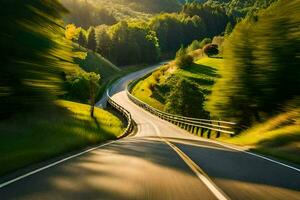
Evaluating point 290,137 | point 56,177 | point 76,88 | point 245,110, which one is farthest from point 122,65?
point 56,177

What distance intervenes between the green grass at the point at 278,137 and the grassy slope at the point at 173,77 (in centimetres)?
6326

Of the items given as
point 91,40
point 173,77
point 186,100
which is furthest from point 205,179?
point 91,40

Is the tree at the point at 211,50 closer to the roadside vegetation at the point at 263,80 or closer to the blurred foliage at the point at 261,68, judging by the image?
the blurred foliage at the point at 261,68

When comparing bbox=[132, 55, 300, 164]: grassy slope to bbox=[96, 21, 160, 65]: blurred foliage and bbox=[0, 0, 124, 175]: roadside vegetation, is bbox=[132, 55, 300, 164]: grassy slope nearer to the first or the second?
bbox=[0, 0, 124, 175]: roadside vegetation

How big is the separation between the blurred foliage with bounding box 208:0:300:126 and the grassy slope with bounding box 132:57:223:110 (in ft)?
191

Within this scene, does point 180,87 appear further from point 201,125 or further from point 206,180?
point 206,180

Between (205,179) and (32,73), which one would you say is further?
(32,73)

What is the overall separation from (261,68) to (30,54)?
16777mm

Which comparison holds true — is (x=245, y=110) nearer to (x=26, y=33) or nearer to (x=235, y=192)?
(x=26, y=33)

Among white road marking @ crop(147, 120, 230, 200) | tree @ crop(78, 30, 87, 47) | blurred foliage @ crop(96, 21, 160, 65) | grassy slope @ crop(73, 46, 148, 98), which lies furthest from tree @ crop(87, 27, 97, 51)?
white road marking @ crop(147, 120, 230, 200)

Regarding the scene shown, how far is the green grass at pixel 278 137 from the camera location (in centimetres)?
1827

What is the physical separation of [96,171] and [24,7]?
354 inches

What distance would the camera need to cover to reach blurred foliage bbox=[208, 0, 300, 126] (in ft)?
91.8

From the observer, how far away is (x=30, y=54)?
56.5ft
